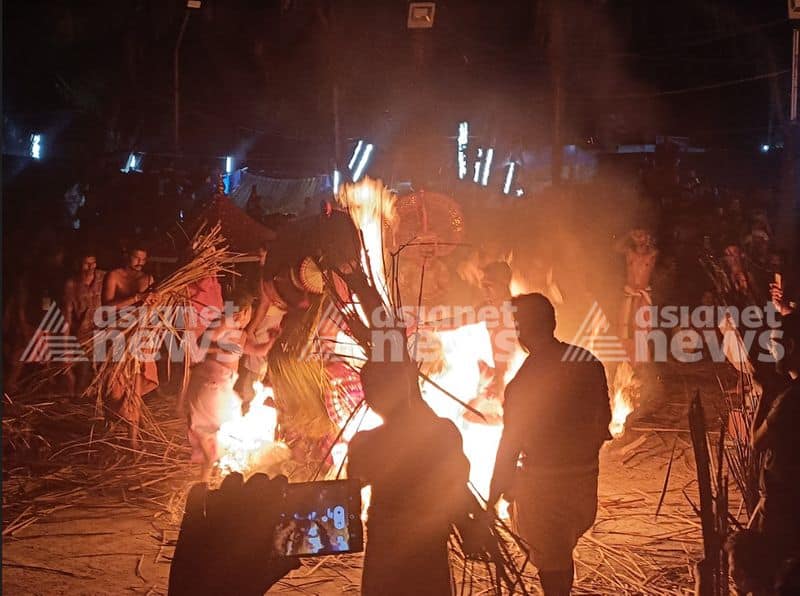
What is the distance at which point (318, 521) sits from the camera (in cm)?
257

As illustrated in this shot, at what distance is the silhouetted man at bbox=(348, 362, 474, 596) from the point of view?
10.6 ft

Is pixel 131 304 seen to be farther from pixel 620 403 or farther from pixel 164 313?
pixel 620 403

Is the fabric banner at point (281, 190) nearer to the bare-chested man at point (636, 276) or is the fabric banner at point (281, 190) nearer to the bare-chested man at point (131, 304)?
the bare-chested man at point (636, 276)

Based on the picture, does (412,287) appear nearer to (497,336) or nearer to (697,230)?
(497,336)

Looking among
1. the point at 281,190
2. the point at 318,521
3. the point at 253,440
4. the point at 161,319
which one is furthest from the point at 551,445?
the point at 281,190

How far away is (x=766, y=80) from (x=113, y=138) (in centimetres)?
1720

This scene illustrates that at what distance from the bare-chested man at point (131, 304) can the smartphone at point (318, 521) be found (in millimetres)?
4757

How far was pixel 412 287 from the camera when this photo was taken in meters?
8.84

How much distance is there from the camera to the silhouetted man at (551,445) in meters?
3.96

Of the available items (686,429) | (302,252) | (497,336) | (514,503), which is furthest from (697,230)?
(514,503)

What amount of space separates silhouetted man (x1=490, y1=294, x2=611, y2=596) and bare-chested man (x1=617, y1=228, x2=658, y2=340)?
22.8 ft

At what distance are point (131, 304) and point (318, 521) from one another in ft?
15.9

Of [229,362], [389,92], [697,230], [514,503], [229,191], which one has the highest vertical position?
[389,92]

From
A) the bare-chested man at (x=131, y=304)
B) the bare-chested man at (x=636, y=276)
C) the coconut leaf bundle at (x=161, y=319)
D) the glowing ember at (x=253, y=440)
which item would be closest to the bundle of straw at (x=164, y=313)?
the coconut leaf bundle at (x=161, y=319)
